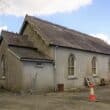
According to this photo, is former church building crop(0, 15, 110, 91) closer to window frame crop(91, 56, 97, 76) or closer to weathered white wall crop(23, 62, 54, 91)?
weathered white wall crop(23, 62, 54, 91)

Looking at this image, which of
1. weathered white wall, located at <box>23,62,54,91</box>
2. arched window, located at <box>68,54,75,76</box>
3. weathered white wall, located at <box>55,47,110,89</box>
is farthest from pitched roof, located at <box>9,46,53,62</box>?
arched window, located at <box>68,54,75,76</box>

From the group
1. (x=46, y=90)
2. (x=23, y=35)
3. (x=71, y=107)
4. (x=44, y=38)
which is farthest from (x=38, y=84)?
(x=71, y=107)

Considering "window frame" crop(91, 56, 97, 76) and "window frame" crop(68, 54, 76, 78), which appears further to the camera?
"window frame" crop(91, 56, 97, 76)

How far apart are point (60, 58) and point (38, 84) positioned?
3.45m

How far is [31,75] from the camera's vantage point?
2133 centimetres

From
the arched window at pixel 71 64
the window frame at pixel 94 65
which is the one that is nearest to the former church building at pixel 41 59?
the arched window at pixel 71 64

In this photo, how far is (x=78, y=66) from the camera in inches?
1049

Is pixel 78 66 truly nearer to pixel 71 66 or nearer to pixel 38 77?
pixel 71 66

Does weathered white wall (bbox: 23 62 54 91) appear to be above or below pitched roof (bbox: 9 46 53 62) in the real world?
below

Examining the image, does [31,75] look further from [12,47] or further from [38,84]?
[12,47]

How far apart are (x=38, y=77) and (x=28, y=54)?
206cm

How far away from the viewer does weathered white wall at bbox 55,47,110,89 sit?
78.6ft

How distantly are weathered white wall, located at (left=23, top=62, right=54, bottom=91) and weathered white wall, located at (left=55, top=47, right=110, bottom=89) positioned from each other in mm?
965

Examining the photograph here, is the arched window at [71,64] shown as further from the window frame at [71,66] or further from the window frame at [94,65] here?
the window frame at [94,65]
